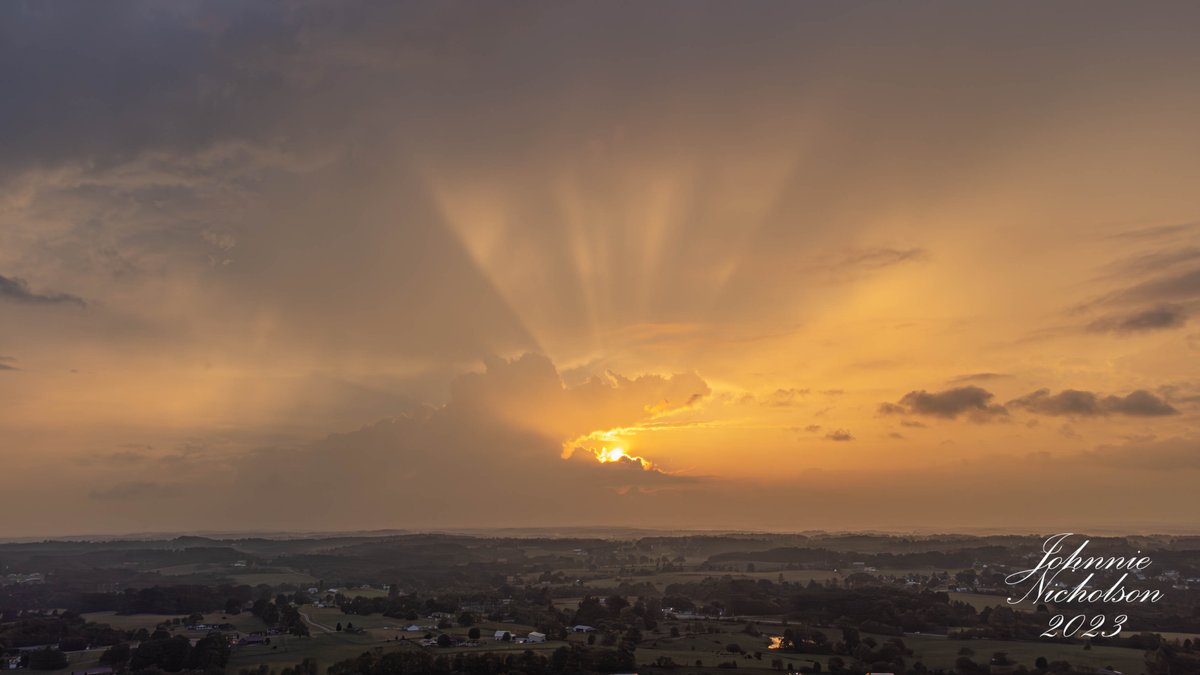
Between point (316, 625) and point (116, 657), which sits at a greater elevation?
point (116, 657)

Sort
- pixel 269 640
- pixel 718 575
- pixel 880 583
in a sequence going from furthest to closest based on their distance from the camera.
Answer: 1. pixel 718 575
2. pixel 880 583
3. pixel 269 640

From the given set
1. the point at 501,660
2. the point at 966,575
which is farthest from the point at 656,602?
the point at 966,575

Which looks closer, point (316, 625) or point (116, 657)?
point (116, 657)

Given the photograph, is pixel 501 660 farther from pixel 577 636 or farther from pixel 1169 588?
pixel 1169 588

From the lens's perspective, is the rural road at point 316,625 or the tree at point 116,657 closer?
the tree at point 116,657

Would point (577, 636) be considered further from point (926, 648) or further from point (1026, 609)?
point (1026, 609)

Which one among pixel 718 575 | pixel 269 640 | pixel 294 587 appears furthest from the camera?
pixel 718 575

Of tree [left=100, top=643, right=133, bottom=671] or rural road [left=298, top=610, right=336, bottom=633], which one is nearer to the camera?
tree [left=100, top=643, right=133, bottom=671]

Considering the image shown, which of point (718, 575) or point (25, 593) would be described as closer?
point (25, 593)

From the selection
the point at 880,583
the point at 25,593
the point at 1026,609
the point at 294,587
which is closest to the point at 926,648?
the point at 1026,609
